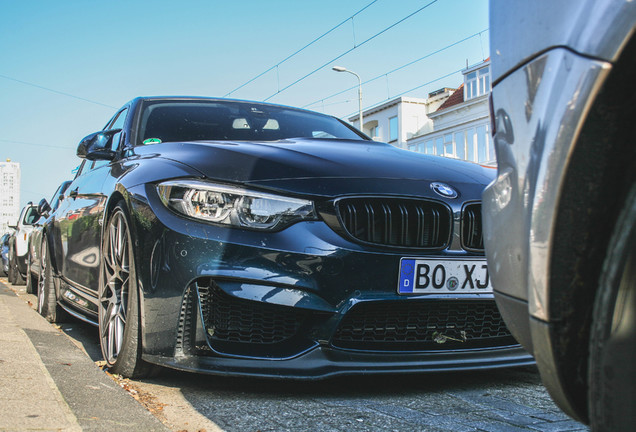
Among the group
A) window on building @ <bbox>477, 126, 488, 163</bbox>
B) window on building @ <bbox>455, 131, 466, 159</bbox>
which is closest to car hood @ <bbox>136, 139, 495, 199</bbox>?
window on building @ <bbox>477, 126, 488, 163</bbox>

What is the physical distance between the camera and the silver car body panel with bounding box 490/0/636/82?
1.21 meters

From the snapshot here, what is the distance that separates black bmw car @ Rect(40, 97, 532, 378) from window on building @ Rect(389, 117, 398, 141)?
43.8 metres

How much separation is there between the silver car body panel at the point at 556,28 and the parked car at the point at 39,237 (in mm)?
4822

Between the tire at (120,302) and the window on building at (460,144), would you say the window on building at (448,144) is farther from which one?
the tire at (120,302)

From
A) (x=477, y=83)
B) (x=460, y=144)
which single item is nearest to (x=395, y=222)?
(x=460, y=144)

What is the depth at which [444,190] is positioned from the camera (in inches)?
124

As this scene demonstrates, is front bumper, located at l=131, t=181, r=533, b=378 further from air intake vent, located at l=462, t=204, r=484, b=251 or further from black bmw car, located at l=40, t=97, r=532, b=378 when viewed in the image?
air intake vent, located at l=462, t=204, r=484, b=251

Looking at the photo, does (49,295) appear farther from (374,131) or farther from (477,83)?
(374,131)

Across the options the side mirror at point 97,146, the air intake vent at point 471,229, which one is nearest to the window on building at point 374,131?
the side mirror at point 97,146

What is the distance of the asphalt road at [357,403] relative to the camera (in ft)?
8.10

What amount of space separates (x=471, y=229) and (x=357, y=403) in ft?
3.00

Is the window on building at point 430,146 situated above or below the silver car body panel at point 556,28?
above

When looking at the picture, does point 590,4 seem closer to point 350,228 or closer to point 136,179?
point 350,228

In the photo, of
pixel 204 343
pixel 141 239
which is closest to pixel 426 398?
pixel 204 343
